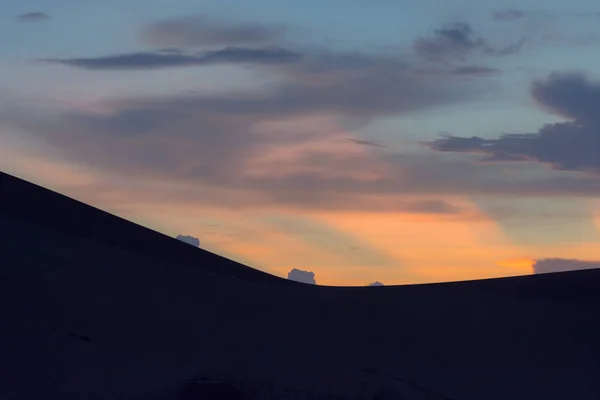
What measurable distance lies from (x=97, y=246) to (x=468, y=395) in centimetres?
649

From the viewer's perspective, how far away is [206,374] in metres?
10.4

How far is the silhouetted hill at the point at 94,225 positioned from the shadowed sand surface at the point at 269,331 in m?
2.29

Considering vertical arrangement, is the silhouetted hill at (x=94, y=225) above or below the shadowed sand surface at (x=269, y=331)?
above

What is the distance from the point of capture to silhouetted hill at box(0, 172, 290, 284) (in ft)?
58.3

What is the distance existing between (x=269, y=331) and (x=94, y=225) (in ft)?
23.8

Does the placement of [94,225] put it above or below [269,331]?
above

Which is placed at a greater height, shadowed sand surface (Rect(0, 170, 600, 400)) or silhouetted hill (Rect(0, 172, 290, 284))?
silhouetted hill (Rect(0, 172, 290, 284))

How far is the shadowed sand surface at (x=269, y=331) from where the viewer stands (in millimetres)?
10562

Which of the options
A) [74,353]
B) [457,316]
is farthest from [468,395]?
[74,353]

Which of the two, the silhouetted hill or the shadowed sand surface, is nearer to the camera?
the shadowed sand surface

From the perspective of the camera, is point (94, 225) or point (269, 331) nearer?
point (269, 331)

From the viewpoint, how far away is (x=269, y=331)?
12203 mm

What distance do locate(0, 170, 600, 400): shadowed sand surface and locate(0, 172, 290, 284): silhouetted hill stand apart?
2.29 m

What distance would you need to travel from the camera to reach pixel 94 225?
1852 centimetres
